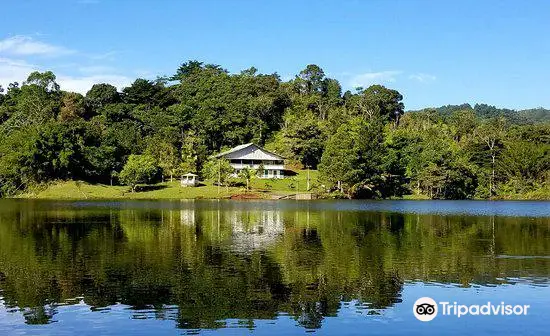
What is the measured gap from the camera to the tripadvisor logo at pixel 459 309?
1938cm

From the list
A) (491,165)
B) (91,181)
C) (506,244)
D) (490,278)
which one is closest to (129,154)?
(91,181)

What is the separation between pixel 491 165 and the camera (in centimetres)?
10956

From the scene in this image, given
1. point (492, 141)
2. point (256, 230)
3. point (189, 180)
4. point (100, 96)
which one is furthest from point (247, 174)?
point (256, 230)

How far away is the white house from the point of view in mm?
116125

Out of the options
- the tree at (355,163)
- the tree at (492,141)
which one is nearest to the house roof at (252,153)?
the tree at (355,163)

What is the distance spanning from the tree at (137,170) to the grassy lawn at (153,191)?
5.92ft

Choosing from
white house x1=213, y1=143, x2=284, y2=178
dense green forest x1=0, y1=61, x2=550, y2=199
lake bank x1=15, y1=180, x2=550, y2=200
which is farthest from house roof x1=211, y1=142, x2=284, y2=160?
lake bank x1=15, y1=180, x2=550, y2=200

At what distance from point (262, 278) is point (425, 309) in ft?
24.9

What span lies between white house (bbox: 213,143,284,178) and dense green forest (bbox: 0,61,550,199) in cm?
582

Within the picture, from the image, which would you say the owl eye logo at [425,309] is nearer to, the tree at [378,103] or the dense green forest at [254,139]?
the dense green forest at [254,139]

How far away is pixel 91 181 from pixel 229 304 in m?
92.5

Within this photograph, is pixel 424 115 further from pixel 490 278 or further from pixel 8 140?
pixel 490 278

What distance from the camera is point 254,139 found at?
131 metres

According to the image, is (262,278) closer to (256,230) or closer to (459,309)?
(459,309)
